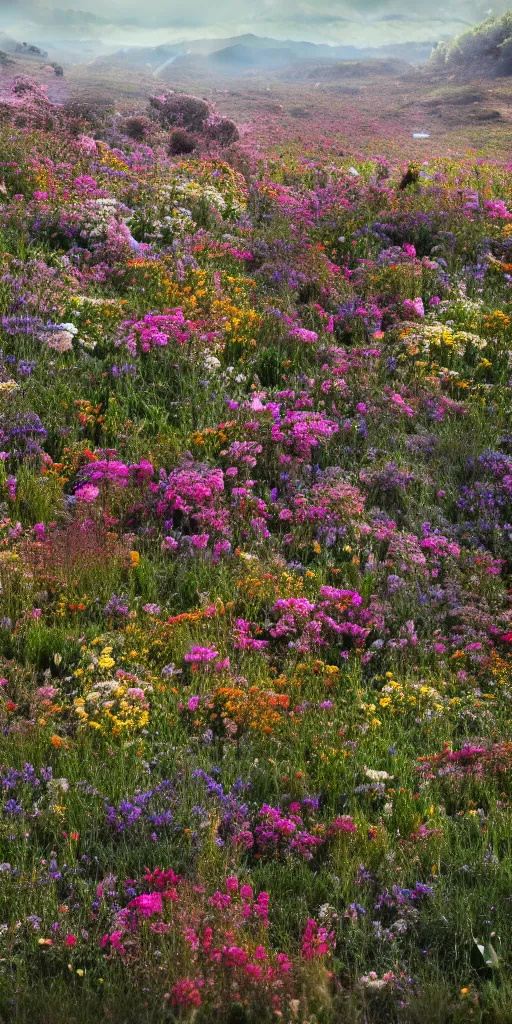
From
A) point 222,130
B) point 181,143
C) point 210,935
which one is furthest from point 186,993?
point 222,130

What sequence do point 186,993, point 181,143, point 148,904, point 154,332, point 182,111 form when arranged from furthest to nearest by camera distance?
point 182,111, point 181,143, point 154,332, point 148,904, point 186,993

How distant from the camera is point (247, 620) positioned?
5.83 metres

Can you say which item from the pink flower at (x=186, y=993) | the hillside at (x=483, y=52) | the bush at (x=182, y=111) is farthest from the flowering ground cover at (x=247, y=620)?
the hillside at (x=483, y=52)

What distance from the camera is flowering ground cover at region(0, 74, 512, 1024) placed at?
321 cm

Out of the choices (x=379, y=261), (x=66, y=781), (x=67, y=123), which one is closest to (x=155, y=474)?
(x=66, y=781)

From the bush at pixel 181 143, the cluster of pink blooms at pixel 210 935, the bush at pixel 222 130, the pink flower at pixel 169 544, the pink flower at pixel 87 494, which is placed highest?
the bush at pixel 222 130

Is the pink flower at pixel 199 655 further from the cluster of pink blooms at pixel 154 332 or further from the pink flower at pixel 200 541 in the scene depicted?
the cluster of pink blooms at pixel 154 332

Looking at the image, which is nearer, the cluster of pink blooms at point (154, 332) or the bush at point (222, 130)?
the cluster of pink blooms at point (154, 332)

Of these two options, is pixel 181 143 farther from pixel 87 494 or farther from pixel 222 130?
pixel 87 494

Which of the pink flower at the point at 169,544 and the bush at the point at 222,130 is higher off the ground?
the bush at the point at 222,130

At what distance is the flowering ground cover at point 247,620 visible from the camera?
321 cm

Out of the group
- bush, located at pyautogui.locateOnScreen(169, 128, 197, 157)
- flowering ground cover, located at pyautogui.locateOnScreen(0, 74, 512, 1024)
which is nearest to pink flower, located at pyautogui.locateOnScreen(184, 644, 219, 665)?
flowering ground cover, located at pyautogui.locateOnScreen(0, 74, 512, 1024)

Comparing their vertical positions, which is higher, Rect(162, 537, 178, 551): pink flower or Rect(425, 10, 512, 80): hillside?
Rect(425, 10, 512, 80): hillside

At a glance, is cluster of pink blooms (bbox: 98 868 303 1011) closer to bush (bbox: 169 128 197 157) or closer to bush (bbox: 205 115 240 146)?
bush (bbox: 169 128 197 157)
